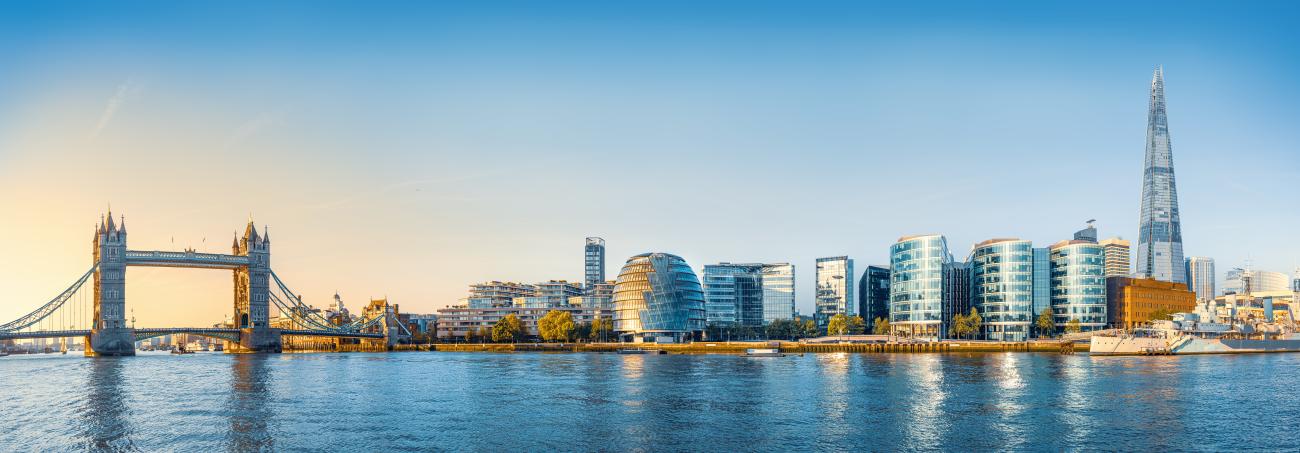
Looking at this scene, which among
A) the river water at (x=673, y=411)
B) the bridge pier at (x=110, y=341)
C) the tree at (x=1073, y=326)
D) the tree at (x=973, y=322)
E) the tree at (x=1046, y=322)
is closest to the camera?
the river water at (x=673, y=411)

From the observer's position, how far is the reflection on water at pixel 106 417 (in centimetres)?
4878

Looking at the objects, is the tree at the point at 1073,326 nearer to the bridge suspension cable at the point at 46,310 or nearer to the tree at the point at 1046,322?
the tree at the point at 1046,322

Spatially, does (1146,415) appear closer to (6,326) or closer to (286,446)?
(286,446)

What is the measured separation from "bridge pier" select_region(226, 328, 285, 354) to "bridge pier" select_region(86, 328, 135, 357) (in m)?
22.7

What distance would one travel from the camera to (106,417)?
60.0 meters

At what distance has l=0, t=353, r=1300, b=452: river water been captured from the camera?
48.7m

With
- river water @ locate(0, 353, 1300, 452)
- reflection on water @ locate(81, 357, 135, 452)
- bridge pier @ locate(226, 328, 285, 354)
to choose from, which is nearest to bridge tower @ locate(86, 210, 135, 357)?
bridge pier @ locate(226, 328, 285, 354)

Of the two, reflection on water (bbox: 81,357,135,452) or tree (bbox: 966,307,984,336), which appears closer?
reflection on water (bbox: 81,357,135,452)

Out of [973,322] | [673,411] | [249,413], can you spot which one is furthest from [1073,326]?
[249,413]

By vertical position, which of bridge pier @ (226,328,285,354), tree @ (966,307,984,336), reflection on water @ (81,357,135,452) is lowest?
bridge pier @ (226,328,285,354)

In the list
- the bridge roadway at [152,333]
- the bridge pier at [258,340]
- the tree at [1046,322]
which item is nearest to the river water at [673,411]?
the bridge roadway at [152,333]

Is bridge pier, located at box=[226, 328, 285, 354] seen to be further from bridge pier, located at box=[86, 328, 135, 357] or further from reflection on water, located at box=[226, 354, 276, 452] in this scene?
reflection on water, located at box=[226, 354, 276, 452]

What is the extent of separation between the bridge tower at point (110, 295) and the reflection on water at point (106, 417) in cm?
8987

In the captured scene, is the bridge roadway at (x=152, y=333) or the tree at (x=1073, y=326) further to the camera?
the tree at (x=1073, y=326)
